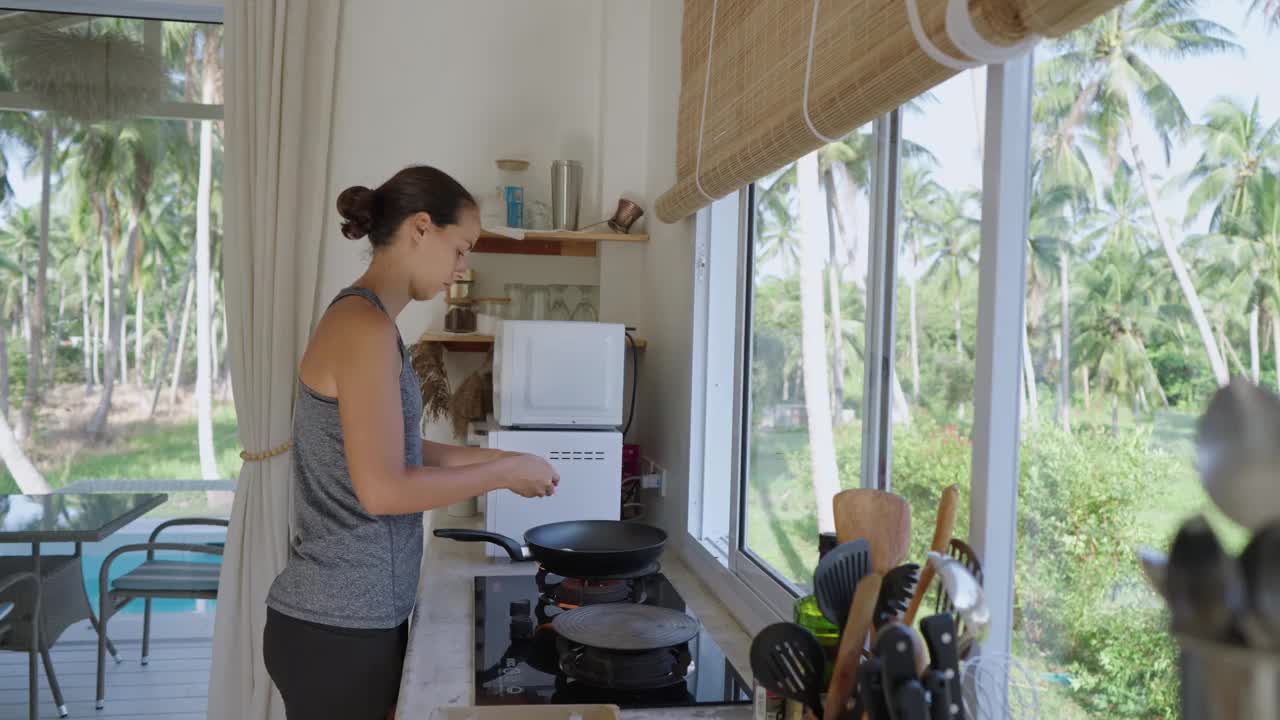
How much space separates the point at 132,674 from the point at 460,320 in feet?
6.26

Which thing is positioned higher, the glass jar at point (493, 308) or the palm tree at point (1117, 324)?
the glass jar at point (493, 308)

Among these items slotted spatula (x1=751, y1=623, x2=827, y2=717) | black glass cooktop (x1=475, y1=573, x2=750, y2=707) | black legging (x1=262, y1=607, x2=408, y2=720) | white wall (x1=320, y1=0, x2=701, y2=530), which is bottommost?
black legging (x1=262, y1=607, x2=408, y2=720)

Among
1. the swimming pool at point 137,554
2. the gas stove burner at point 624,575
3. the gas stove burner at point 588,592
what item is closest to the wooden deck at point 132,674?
the swimming pool at point 137,554

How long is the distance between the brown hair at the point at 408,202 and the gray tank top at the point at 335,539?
135mm

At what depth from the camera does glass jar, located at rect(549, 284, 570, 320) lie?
9.95 ft

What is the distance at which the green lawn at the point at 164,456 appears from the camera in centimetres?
352

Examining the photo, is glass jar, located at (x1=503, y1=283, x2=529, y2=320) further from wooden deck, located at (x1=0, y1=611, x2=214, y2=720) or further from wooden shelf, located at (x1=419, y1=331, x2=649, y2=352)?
wooden deck, located at (x1=0, y1=611, x2=214, y2=720)

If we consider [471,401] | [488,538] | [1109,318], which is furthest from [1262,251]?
[471,401]

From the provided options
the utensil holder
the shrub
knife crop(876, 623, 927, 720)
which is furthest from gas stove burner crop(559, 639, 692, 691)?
the utensil holder

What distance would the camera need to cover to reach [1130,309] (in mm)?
893

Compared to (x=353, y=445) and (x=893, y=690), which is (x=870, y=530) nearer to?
(x=893, y=690)

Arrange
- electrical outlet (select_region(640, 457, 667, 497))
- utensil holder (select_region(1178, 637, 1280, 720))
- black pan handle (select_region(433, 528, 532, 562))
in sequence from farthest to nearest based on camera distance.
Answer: electrical outlet (select_region(640, 457, 667, 497)) < black pan handle (select_region(433, 528, 532, 562)) < utensil holder (select_region(1178, 637, 1280, 720))

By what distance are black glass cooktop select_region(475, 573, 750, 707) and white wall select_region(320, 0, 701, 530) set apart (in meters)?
1.46

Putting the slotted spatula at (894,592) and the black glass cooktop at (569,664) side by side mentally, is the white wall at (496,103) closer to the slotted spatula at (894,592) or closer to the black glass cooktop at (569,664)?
the black glass cooktop at (569,664)
